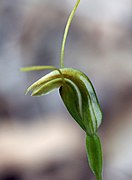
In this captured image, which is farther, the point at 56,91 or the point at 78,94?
the point at 56,91

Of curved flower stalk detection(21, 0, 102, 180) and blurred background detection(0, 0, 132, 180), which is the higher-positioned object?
curved flower stalk detection(21, 0, 102, 180)

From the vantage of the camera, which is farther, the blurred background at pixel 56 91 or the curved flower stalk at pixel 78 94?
the blurred background at pixel 56 91

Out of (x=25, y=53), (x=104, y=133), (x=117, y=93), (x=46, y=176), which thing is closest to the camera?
(x=46, y=176)

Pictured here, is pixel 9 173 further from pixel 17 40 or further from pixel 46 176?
pixel 17 40

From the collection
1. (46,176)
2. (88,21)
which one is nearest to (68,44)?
(88,21)

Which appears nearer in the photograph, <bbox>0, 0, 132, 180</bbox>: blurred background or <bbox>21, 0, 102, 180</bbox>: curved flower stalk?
<bbox>21, 0, 102, 180</bbox>: curved flower stalk
